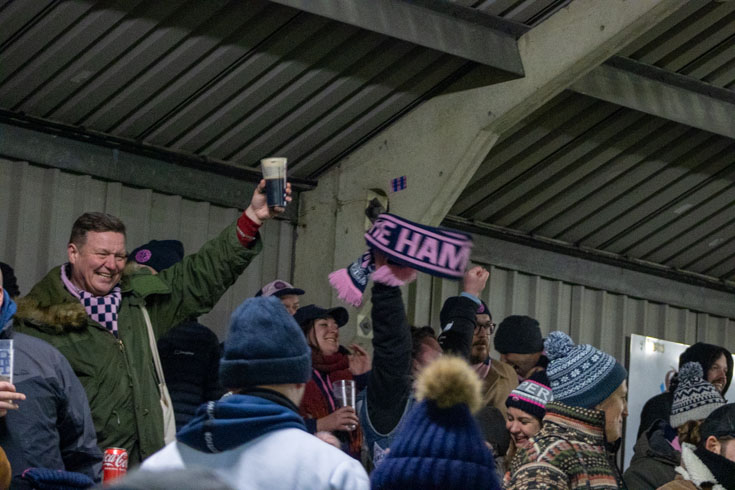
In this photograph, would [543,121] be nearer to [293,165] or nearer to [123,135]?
[293,165]

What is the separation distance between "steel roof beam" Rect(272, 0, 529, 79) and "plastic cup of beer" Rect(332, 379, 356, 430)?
2182mm

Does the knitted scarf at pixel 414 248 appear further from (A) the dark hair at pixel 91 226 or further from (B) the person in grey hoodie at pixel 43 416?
(A) the dark hair at pixel 91 226

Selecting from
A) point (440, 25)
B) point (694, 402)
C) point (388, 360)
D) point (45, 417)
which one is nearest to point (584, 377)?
point (388, 360)

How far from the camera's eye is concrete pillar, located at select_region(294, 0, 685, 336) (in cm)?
745

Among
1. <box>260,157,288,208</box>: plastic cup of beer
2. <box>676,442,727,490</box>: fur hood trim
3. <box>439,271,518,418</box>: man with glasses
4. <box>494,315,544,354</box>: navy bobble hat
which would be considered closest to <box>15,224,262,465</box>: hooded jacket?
<box>260,157,288,208</box>: plastic cup of beer

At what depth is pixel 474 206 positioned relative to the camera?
30.9 feet

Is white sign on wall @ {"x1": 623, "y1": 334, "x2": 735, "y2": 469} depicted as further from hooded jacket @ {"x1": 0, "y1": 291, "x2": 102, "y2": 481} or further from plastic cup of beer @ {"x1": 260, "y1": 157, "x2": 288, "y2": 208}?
hooded jacket @ {"x1": 0, "y1": 291, "x2": 102, "y2": 481}

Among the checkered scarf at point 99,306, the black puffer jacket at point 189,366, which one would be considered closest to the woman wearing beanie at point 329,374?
the black puffer jacket at point 189,366

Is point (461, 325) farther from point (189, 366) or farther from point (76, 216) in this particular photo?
point (76, 216)

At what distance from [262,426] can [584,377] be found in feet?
6.01

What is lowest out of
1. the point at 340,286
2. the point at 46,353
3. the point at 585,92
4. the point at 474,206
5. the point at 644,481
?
the point at 644,481

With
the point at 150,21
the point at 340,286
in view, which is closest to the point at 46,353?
the point at 340,286

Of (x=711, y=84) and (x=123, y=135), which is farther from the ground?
(x=711, y=84)

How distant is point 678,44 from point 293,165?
273 centimetres
